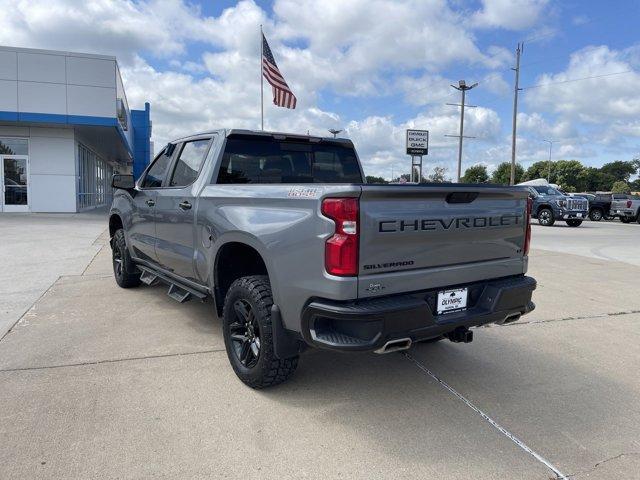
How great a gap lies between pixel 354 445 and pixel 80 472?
1487mm

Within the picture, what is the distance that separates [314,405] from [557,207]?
67.2 ft

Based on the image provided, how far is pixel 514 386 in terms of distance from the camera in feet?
12.5

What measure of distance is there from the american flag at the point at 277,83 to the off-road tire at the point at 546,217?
1205cm

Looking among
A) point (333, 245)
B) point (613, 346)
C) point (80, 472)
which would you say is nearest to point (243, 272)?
point (333, 245)

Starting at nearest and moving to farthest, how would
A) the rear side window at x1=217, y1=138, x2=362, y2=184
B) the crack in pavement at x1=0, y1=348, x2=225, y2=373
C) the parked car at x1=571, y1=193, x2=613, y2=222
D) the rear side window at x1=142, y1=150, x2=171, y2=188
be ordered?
the crack in pavement at x1=0, y1=348, x2=225, y2=373
the rear side window at x1=217, y1=138, x2=362, y2=184
the rear side window at x1=142, y1=150, x2=171, y2=188
the parked car at x1=571, y1=193, x2=613, y2=222

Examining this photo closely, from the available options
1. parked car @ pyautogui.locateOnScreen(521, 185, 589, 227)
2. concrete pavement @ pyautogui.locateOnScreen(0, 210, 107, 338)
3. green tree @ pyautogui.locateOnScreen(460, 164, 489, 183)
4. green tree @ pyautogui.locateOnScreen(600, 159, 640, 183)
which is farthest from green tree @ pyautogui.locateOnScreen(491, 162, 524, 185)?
concrete pavement @ pyautogui.locateOnScreen(0, 210, 107, 338)

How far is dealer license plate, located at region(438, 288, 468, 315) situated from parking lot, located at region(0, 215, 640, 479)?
0.70 metres

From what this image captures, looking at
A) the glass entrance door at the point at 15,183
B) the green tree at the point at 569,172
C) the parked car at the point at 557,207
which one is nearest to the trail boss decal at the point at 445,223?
the parked car at the point at 557,207

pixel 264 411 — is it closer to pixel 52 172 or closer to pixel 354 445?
pixel 354 445

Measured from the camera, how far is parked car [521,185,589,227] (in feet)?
68.4

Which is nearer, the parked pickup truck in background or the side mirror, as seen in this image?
the side mirror

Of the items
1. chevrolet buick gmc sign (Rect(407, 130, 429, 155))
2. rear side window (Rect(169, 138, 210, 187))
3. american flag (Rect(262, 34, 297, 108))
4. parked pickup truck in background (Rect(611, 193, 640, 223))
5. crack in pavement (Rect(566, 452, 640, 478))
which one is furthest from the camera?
parked pickup truck in background (Rect(611, 193, 640, 223))

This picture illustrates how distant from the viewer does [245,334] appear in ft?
12.2

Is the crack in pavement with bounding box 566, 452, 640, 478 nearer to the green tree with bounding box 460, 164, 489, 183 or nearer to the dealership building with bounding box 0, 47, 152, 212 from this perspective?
the dealership building with bounding box 0, 47, 152, 212
